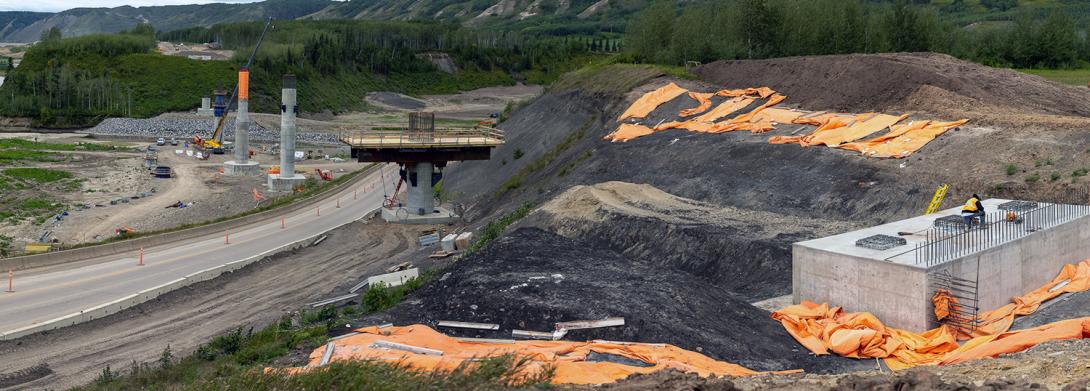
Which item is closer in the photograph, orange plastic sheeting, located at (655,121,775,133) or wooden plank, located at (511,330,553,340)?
wooden plank, located at (511,330,553,340)

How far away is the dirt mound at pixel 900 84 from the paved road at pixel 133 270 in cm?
2301

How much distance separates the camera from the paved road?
88.3 feet

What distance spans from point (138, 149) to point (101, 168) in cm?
1539

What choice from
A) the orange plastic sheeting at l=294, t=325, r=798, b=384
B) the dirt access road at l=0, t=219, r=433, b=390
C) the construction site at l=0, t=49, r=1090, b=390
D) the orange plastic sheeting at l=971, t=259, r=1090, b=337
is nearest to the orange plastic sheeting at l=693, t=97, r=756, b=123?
the construction site at l=0, t=49, r=1090, b=390

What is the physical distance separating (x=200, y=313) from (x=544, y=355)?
1472cm

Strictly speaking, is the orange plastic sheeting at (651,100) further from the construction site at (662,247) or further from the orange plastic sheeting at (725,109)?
the orange plastic sheeting at (725,109)

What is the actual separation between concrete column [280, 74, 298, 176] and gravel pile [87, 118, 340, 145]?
109 feet

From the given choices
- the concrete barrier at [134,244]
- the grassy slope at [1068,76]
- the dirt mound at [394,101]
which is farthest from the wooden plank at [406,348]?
the dirt mound at [394,101]

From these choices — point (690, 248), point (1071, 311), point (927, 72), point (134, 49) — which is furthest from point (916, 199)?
point (134, 49)

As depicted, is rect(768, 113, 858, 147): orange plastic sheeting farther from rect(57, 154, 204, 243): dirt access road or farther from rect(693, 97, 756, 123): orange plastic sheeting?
rect(57, 154, 204, 243): dirt access road

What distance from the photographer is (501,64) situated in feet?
505

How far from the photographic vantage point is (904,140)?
32188 mm

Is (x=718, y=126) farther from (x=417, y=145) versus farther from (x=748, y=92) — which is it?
(x=417, y=145)

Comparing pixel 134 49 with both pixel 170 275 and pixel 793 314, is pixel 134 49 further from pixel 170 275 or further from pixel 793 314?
pixel 793 314
